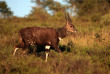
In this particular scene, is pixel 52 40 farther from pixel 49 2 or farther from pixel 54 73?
pixel 49 2

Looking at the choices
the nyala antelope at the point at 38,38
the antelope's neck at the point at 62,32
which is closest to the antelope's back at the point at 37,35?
the nyala antelope at the point at 38,38

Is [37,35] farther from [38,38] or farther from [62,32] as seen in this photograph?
[62,32]

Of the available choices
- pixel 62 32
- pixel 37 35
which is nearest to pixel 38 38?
pixel 37 35

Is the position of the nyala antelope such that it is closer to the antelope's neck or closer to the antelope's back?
the antelope's back

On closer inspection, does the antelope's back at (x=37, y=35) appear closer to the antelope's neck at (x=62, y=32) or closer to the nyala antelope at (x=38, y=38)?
the nyala antelope at (x=38, y=38)

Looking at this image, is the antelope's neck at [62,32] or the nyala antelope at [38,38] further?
the antelope's neck at [62,32]

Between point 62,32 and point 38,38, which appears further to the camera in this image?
point 62,32

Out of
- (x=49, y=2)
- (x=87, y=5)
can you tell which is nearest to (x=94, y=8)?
(x=87, y=5)

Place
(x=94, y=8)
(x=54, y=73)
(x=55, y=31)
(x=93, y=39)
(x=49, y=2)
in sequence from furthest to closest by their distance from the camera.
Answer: (x=49, y=2) → (x=94, y=8) → (x=93, y=39) → (x=55, y=31) → (x=54, y=73)

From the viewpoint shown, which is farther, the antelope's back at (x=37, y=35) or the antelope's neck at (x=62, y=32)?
the antelope's neck at (x=62, y=32)

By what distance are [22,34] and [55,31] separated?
5.58 feet

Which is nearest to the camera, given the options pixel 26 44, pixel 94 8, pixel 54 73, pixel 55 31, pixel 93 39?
pixel 54 73

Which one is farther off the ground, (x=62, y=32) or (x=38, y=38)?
(x=62, y=32)

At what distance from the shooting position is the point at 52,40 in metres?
7.47
